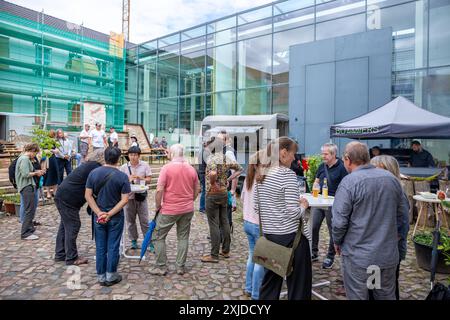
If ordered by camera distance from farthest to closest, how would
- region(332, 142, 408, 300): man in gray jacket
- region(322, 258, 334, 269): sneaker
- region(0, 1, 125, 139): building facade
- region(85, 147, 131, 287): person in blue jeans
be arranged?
region(0, 1, 125, 139): building facade < region(322, 258, 334, 269): sneaker < region(85, 147, 131, 287): person in blue jeans < region(332, 142, 408, 300): man in gray jacket

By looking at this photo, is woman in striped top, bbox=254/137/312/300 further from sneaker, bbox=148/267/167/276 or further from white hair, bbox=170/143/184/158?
sneaker, bbox=148/267/167/276

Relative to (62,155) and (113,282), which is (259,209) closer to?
(113,282)

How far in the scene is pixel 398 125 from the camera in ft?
22.9

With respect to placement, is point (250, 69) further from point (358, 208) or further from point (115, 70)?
point (358, 208)

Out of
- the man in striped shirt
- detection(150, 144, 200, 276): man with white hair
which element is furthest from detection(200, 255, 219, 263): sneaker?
detection(150, 144, 200, 276): man with white hair

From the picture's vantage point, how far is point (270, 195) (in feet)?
8.75

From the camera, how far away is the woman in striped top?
2639 mm

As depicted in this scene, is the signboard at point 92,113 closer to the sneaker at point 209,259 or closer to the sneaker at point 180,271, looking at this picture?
the sneaker at point 209,259

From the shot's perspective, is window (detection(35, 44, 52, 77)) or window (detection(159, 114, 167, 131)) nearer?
window (detection(35, 44, 52, 77))

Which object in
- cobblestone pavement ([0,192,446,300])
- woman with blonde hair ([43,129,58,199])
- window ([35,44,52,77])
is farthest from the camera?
window ([35,44,52,77])

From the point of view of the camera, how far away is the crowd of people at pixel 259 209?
99.9 inches

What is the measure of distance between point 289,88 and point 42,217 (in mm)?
11895

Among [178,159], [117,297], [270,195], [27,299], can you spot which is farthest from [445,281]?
[27,299]

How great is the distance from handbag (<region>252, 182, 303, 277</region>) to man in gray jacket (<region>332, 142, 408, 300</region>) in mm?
421
